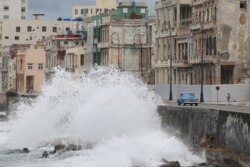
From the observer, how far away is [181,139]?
146 feet

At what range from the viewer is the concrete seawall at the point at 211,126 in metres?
35.3

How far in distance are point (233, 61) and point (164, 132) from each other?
26.6 metres

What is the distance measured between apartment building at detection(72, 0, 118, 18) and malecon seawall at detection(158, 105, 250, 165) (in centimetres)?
7564

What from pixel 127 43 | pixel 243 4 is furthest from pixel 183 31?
pixel 127 43

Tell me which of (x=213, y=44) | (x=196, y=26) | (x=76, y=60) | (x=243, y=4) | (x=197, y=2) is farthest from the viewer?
(x=76, y=60)

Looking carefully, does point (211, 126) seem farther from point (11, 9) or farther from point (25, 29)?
point (11, 9)

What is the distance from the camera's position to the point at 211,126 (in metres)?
40.5

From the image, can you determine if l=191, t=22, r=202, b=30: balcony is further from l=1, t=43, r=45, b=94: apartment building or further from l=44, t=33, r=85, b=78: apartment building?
l=1, t=43, r=45, b=94: apartment building

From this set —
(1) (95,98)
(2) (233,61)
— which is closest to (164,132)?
(1) (95,98)

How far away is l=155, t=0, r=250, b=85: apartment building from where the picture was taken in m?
71.8

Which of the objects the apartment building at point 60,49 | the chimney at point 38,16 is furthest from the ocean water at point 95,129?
the chimney at point 38,16

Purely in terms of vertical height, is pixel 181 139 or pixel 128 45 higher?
pixel 128 45

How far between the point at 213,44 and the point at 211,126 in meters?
32.2

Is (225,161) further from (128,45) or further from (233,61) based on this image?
(128,45)
